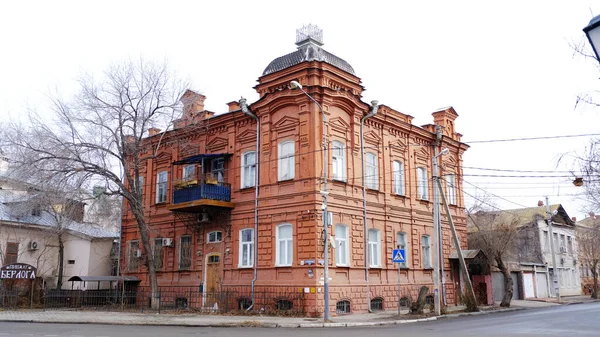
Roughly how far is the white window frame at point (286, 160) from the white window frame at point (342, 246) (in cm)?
340

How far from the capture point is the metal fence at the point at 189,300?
2344cm

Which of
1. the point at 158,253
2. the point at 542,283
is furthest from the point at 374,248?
the point at 542,283

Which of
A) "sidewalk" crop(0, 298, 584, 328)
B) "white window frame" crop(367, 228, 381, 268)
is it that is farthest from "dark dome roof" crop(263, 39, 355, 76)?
"sidewalk" crop(0, 298, 584, 328)

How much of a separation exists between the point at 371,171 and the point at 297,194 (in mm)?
5357

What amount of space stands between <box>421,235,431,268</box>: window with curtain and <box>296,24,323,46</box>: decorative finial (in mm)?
12867

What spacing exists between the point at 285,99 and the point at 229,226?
281 inches

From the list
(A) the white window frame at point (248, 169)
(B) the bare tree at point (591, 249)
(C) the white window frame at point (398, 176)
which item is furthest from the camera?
(B) the bare tree at point (591, 249)

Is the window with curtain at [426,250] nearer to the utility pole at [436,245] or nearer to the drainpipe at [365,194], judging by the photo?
the utility pole at [436,245]

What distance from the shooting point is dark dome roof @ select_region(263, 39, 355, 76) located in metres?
26.1

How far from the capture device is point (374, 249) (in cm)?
2711

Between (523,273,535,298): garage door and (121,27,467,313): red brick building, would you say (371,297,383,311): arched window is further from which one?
(523,273,535,298): garage door

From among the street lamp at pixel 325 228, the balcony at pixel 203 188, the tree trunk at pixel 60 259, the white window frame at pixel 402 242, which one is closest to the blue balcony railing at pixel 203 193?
the balcony at pixel 203 188

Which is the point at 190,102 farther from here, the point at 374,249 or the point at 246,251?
the point at 374,249

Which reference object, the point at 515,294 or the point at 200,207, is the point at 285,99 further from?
the point at 515,294
